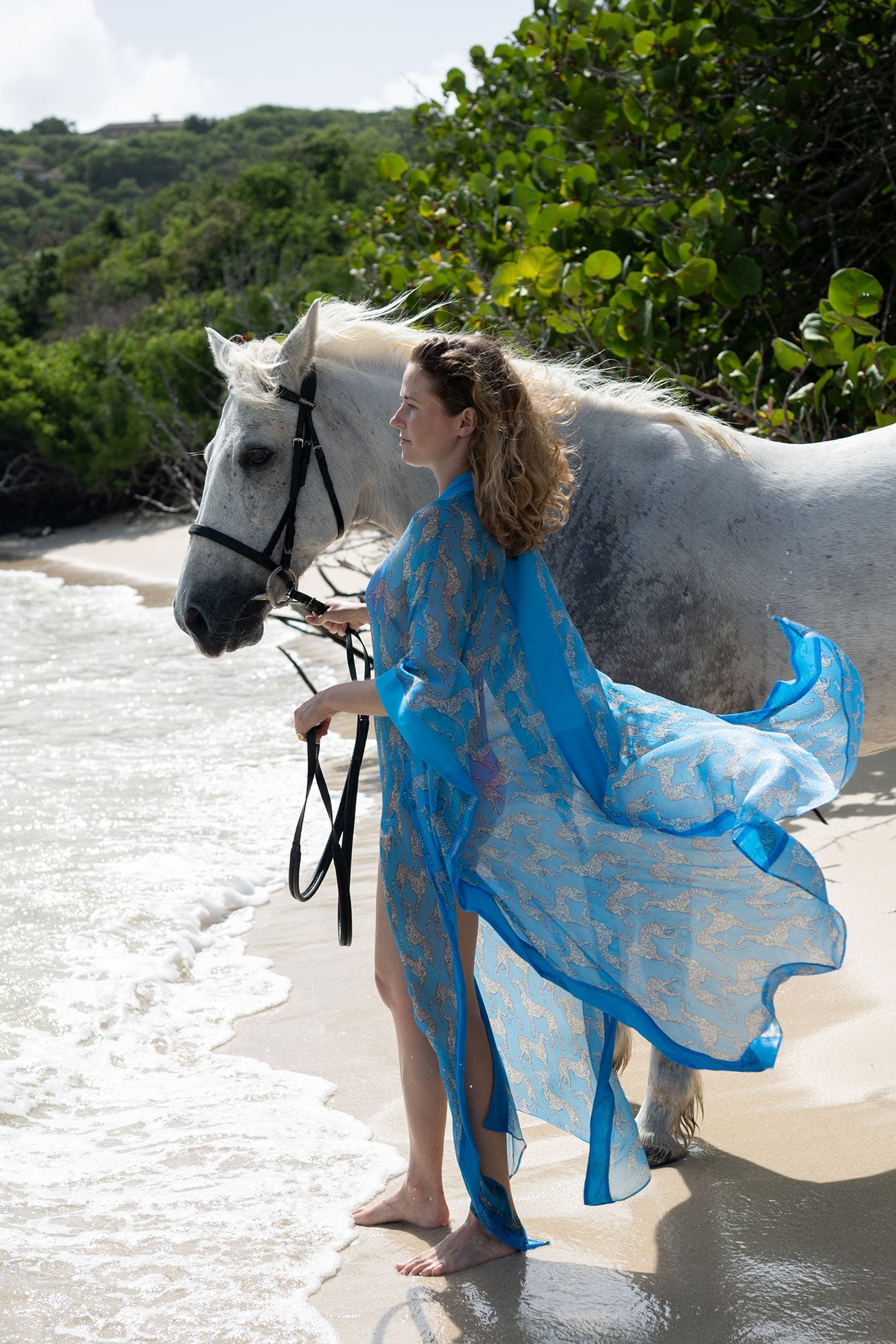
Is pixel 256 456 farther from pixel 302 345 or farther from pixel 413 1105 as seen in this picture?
pixel 413 1105

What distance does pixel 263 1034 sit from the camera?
4078mm

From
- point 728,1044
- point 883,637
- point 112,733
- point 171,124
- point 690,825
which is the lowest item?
point 112,733

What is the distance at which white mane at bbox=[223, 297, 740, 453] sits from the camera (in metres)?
3.11

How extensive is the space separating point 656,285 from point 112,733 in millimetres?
5907

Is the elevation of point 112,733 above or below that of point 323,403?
below

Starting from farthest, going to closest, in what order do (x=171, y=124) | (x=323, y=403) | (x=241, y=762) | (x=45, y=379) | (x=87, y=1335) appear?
(x=171, y=124) → (x=45, y=379) → (x=241, y=762) → (x=323, y=403) → (x=87, y=1335)

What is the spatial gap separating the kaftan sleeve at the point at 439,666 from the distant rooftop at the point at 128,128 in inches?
5621

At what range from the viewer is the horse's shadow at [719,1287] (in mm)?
2268

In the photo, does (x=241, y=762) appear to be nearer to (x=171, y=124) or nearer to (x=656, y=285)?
(x=656, y=285)

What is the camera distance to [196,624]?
3215 mm

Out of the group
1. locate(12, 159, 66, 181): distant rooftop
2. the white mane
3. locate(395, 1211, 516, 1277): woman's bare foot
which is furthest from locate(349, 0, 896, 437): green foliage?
locate(12, 159, 66, 181): distant rooftop

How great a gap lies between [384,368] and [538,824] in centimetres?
160

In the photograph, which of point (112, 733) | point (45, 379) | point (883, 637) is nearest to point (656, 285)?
point (883, 637)

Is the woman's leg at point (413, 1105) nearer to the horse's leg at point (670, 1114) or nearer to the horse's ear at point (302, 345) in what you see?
the horse's leg at point (670, 1114)
